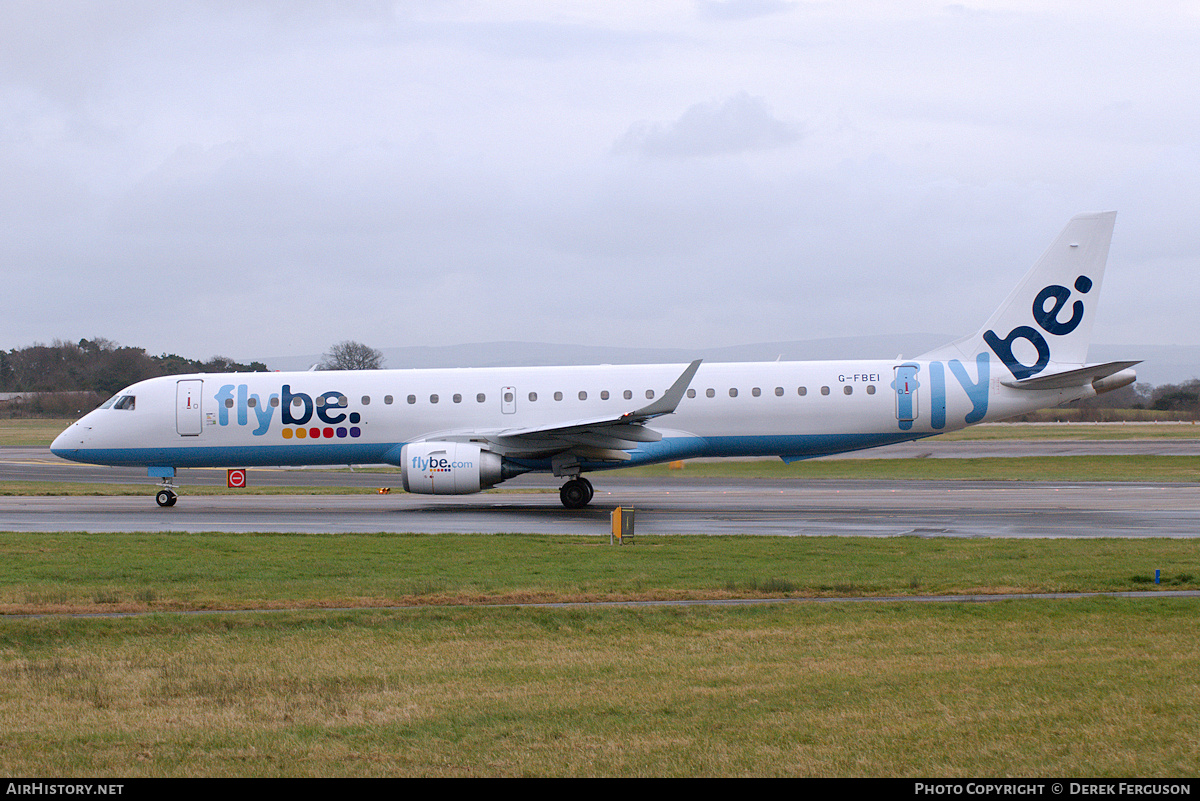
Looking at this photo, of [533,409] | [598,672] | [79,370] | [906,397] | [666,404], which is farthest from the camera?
[79,370]

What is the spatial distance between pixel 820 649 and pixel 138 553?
11947 millimetres

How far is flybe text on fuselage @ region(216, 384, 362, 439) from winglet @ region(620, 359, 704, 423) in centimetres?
757

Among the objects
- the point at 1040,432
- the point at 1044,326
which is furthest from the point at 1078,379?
the point at 1040,432

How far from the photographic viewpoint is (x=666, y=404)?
2447cm

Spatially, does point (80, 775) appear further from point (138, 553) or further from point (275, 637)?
point (138, 553)

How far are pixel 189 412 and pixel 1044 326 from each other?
22.9 m

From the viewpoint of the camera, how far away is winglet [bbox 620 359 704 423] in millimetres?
24359

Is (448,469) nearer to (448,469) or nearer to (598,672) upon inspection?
(448,469)

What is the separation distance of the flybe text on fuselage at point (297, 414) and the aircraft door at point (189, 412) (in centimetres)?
63

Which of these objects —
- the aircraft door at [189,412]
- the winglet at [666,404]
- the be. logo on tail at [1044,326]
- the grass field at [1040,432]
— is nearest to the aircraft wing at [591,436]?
the winglet at [666,404]

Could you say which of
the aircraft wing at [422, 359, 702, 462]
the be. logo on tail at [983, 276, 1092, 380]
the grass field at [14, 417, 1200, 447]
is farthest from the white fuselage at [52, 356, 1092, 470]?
the grass field at [14, 417, 1200, 447]

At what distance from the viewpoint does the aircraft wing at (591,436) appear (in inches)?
966

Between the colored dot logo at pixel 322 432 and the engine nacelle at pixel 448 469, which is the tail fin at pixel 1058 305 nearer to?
the engine nacelle at pixel 448 469
